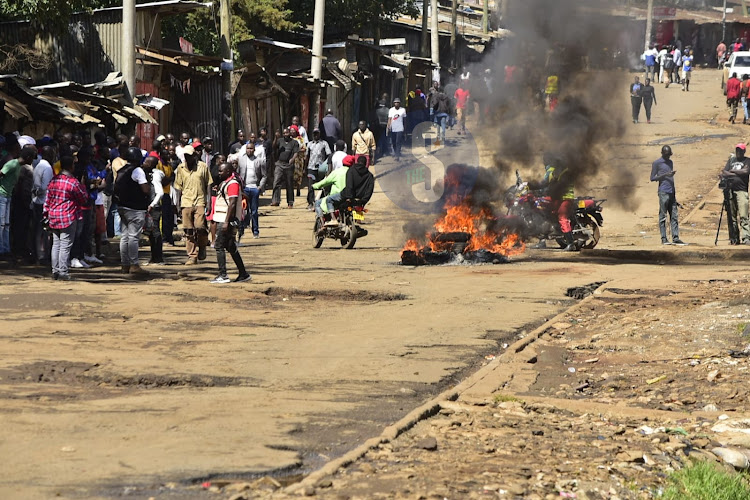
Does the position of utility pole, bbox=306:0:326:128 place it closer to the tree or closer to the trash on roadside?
the tree

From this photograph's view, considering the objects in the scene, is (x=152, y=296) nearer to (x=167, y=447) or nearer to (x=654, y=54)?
(x=167, y=447)

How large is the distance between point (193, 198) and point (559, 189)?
20.5ft

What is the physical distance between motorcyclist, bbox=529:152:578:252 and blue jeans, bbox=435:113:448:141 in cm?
1479

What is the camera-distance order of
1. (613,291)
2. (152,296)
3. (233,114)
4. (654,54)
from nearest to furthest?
1. (152,296)
2. (613,291)
3. (233,114)
4. (654,54)

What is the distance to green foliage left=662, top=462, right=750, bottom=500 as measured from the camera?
238 inches

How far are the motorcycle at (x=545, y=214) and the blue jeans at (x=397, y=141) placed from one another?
1449 centimetres

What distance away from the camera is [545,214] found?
58.5 feet

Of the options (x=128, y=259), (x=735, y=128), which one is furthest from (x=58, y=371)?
(x=735, y=128)

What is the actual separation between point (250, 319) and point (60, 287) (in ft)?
9.48

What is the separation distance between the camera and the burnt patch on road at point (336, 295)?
1277 cm

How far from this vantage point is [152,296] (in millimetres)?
12281

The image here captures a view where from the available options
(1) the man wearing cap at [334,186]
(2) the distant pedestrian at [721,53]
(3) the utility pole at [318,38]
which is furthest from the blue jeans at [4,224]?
(2) the distant pedestrian at [721,53]

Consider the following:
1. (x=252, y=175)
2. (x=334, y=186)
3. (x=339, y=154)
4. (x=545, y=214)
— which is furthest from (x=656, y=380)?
(x=339, y=154)

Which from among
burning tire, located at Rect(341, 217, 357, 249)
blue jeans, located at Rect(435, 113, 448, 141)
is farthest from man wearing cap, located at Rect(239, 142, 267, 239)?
blue jeans, located at Rect(435, 113, 448, 141)
